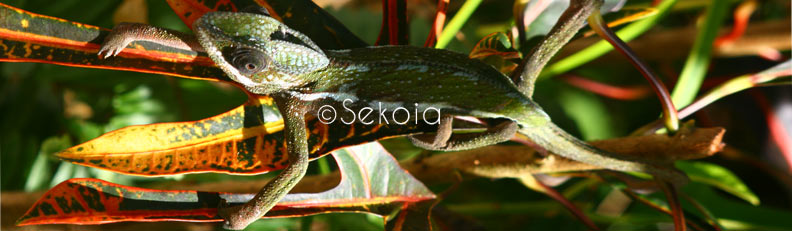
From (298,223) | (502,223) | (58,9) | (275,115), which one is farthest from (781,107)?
(58,9)

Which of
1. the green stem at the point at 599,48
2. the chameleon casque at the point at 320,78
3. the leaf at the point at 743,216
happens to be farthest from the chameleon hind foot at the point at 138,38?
the leaf at the point at 743,216

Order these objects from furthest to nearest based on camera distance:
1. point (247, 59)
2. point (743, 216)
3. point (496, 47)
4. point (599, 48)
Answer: point (743, 216) < point (599, 48) < point (496, 47) < point (247, 59)

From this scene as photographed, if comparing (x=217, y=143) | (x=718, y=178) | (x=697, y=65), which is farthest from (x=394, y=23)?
(x=718, y=178)

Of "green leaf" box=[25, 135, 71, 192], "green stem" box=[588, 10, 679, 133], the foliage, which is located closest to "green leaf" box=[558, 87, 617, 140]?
the foliage

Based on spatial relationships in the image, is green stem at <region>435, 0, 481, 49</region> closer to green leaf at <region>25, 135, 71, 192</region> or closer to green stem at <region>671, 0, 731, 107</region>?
green stem at <region>671, 0, 731, 107</region>

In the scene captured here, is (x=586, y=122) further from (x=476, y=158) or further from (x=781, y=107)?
(x=781, y=107)

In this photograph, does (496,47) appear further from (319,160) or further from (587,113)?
(587,113)
